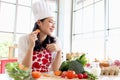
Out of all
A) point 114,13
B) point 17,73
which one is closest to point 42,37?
→ point 17,73

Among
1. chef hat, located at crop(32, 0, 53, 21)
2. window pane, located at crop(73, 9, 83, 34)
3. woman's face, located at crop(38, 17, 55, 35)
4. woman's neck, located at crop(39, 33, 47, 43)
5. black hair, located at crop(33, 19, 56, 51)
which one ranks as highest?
window pane, located at crop(73, 9, 83, 34)

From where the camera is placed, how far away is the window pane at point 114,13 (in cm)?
404

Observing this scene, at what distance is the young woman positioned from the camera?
58.2 inches

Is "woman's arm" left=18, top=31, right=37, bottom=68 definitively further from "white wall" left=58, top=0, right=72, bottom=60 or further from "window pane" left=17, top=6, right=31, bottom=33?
"white wall" left=58, top=0, right=72, bottom=60

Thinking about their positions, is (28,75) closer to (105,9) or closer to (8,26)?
(105,9)

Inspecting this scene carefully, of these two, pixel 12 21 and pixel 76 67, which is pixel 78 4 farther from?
pixel 76 67

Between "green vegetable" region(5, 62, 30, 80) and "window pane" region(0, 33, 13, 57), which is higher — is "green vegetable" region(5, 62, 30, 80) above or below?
below

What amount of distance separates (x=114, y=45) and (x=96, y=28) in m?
0.80

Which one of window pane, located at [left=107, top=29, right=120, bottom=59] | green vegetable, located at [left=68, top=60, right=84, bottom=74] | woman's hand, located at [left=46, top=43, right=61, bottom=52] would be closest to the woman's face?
woman's hand, located at [left=46, top=43, right=61, bottom=52]

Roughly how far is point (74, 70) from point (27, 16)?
4.32m

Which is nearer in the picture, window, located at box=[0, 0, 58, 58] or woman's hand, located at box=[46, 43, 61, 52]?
woman's hand, located at box=[46, 43, 61, 52]

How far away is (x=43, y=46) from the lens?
157 centimetres

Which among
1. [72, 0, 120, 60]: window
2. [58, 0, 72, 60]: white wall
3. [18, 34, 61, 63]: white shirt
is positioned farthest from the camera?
[58, 0, 72, 60]: white wall

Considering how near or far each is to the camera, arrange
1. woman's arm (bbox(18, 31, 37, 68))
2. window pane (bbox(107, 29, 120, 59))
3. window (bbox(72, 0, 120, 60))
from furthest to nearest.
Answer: window (bbox(72, 0, 120, 60))
window pane (bbox(107, 29, 120, 59))
woman's arm (bbox(18, 31, 37, 68))
